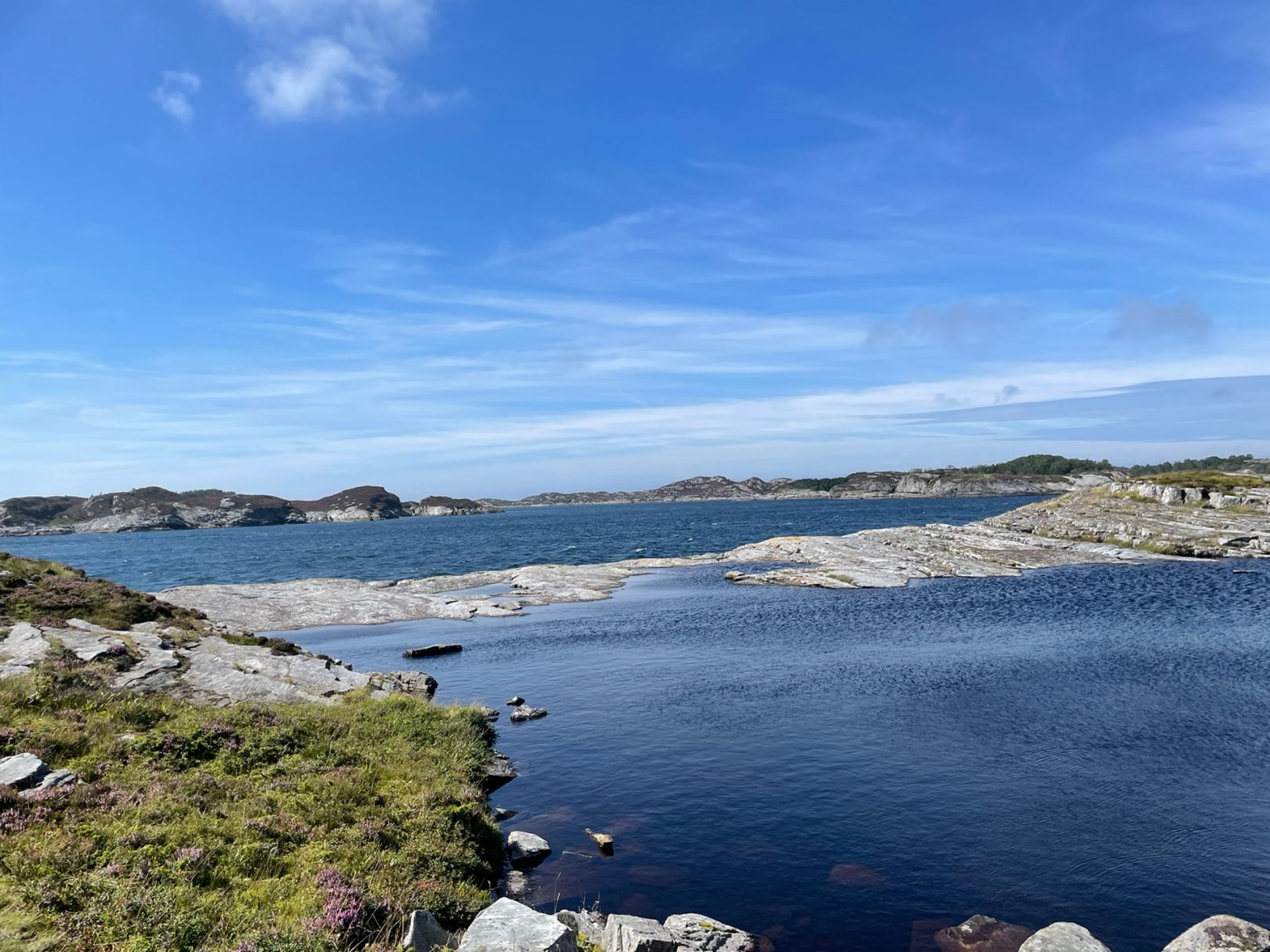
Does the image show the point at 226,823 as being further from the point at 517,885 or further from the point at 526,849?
the point at 526,849

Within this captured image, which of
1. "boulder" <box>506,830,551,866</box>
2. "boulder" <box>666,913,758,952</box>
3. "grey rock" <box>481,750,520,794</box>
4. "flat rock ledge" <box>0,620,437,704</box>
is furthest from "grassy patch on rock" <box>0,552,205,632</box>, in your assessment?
"boulder" <box>666,913,758,952</box>

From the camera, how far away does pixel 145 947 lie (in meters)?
12.7

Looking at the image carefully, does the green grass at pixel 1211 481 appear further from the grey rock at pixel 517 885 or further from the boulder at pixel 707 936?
the grey rock at pixel 517 885

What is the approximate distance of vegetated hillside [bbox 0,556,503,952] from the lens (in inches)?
554

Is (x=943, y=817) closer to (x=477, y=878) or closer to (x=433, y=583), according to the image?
(x=477, y=878)

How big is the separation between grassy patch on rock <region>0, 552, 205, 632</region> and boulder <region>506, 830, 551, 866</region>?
28028 mm

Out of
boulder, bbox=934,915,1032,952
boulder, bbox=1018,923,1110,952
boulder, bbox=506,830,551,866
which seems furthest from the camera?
boulder, bbox=506,830,551,866

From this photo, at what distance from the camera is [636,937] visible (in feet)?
51.6

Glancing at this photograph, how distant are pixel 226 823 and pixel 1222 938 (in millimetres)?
24824

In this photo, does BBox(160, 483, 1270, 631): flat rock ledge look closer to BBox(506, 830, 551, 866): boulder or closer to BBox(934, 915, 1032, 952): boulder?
BBox(506, 830, 551, 866): boulder

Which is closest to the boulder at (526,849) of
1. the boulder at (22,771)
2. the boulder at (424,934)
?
the boulder at (424,934)

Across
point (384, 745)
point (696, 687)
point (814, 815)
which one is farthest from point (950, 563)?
point (384, 745)

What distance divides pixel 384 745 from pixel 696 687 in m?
22.4

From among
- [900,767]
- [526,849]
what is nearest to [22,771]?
[526,849]
